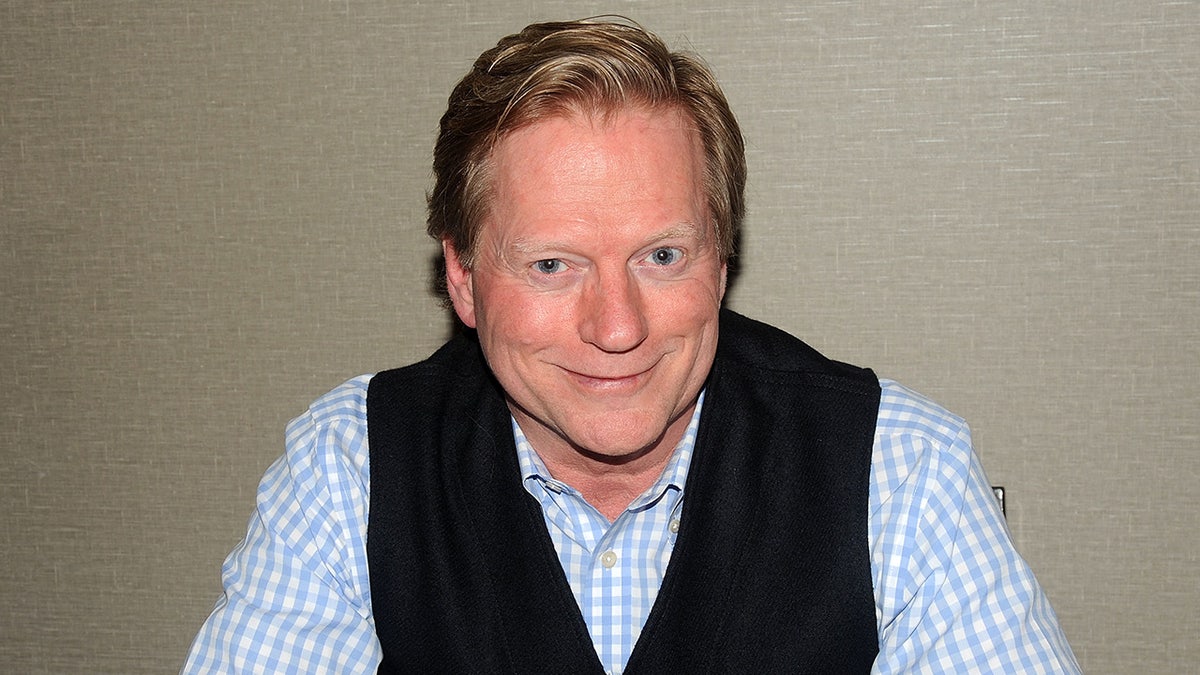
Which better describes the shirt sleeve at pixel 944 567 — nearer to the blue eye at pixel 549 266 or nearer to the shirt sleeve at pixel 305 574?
the blue eye at pixel 549 266

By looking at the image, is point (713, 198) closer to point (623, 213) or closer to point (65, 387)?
point (623, 213)

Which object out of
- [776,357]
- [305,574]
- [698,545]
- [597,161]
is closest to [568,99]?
[597,161]

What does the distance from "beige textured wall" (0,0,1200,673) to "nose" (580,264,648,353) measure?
2.49ft

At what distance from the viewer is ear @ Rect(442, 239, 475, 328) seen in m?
1.73

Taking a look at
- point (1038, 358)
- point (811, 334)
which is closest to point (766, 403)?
point (811, 334)

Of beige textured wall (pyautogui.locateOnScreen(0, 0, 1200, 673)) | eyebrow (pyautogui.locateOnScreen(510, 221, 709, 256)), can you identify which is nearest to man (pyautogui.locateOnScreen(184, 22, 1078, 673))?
eyebrow (pyautogui.locateOnScreen(510, 221, 709, 256))

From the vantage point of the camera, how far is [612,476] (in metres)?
1.78

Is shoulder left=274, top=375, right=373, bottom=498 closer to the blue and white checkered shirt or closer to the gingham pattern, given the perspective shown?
the blue and white checkered shirt

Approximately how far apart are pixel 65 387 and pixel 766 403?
1.50m

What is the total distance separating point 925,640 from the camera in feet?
5.17

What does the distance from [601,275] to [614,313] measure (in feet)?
0.17

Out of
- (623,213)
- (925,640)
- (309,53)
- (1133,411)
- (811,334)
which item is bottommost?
(925,640)

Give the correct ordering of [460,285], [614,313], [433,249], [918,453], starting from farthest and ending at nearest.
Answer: [433,249]
[460,285]
[918,453]
[614,313]

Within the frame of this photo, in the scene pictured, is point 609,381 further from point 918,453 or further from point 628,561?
point 918,453
